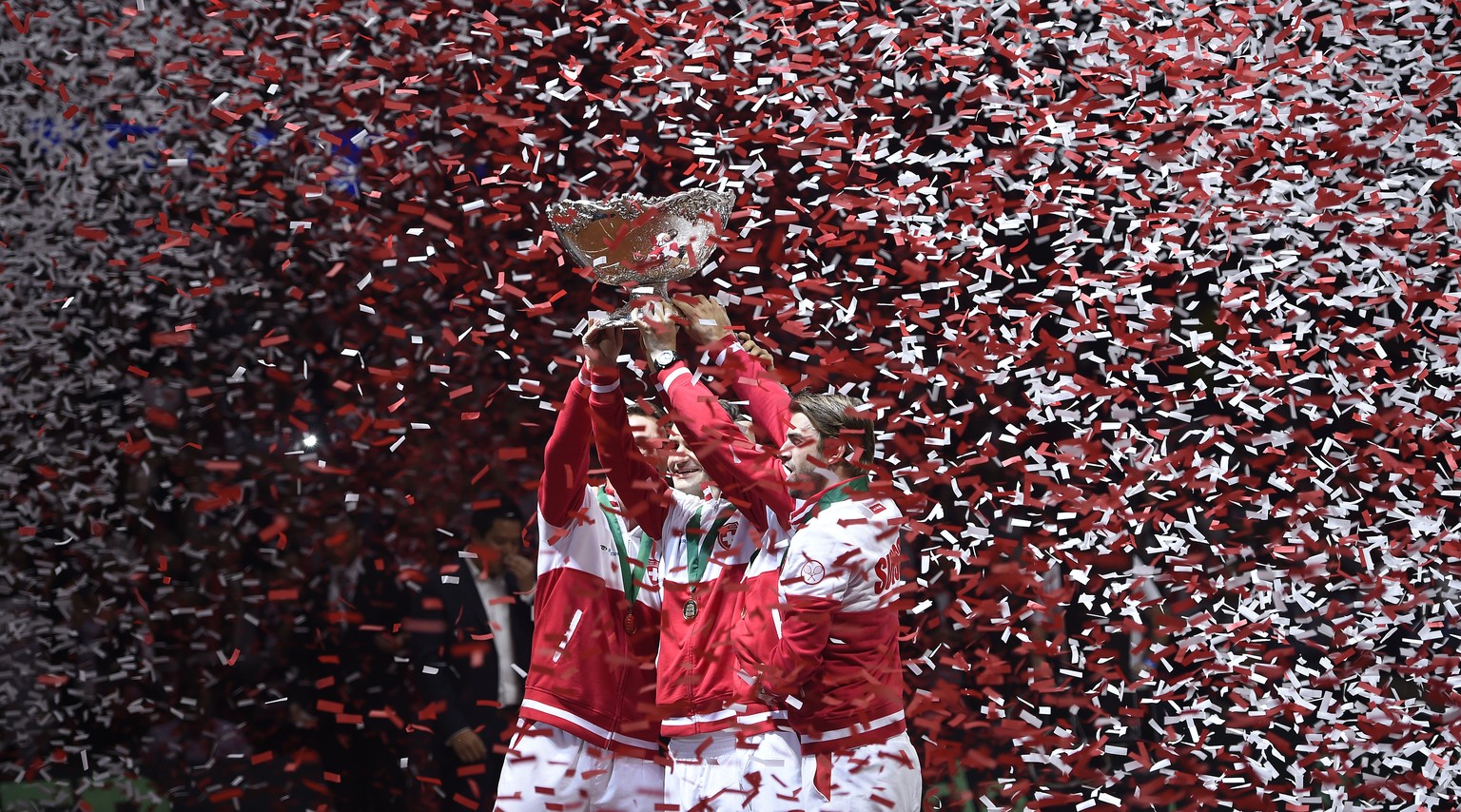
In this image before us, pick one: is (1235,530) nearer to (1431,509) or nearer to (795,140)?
(1431,509)

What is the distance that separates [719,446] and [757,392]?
28cm

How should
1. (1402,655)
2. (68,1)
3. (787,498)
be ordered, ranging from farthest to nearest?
(68,1) → (1402,655) → (787,498)

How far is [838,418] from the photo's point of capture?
3377 millimetres

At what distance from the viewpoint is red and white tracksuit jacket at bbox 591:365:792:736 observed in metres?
3.25

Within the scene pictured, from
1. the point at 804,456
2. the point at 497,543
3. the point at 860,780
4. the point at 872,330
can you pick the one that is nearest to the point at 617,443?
the point at 804,456

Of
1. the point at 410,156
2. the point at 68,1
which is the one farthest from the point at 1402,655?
the point at 68,1

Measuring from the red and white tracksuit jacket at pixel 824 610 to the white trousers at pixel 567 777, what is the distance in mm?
388

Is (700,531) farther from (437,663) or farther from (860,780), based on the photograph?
(437,663)

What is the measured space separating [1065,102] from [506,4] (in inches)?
81.3

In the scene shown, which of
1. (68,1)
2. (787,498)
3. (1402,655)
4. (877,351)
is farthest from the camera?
(68,1)

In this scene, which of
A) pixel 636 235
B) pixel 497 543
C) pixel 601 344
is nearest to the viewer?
pixel 601 344

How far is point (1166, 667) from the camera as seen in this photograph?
4.43 metres

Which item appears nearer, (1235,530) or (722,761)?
(722,761)

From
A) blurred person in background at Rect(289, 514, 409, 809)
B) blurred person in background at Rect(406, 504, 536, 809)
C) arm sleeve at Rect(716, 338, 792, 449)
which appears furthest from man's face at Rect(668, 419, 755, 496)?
blurred person in background at Rect(289, 514, 409, 809)
